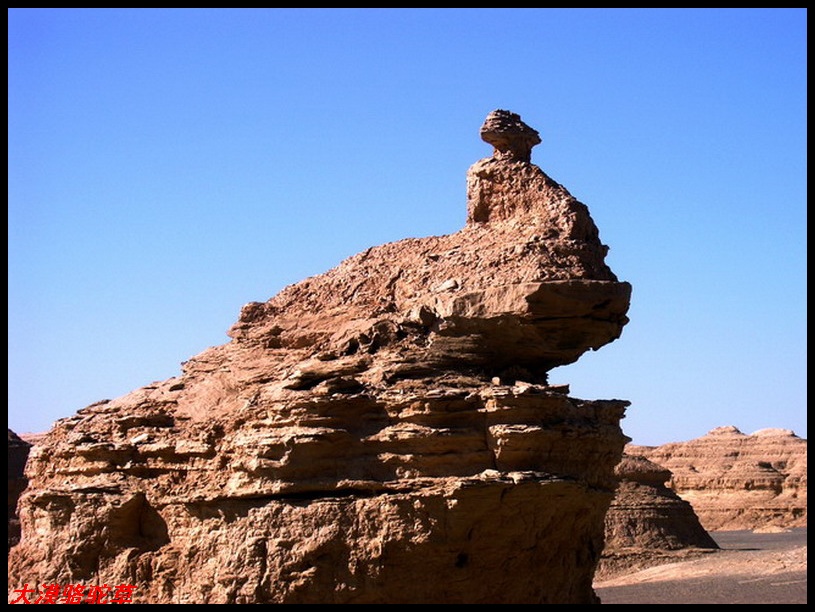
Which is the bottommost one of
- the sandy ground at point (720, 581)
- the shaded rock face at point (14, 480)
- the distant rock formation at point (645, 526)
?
the sandy ground at point (720, 581)

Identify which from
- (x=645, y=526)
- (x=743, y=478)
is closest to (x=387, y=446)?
(x=645, y=526)

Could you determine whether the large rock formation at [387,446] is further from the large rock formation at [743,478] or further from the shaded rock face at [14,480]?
the large rock formation at [743,478]

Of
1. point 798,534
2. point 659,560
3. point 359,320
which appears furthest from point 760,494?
point 359,320

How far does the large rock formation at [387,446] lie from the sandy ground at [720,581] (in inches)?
414

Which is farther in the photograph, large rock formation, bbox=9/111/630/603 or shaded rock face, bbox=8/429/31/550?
shaded rock face, bbox=8/429/31/550

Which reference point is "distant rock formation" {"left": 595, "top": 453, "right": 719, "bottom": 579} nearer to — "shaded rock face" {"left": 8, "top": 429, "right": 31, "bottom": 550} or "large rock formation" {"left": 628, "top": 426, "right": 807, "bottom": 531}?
"shaded rock face" {"left": 8, "top": 429, "right": 31, "bottom": 550}

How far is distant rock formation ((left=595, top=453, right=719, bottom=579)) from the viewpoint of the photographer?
3969 centimetres

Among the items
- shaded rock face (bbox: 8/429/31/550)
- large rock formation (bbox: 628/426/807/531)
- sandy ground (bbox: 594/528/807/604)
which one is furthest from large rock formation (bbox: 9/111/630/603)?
large rock formation (bbox: 628/426/807/531)

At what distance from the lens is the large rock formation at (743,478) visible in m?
65.0

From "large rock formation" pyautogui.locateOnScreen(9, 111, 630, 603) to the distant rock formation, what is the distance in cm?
2019

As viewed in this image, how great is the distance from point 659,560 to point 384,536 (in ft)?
80.2

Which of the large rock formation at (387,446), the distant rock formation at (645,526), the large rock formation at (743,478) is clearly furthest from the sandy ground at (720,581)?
the large rock formation at (743,478)
